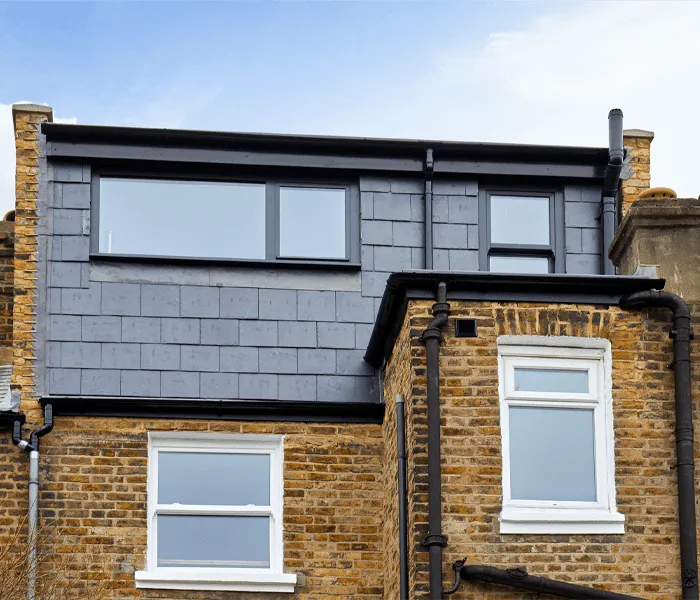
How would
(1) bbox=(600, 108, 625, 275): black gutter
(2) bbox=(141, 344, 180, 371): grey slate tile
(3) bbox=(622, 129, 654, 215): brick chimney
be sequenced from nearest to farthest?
(2) bbox=(141, 344, 180, 371): grey slate tile → (1) bbox=(600, 108, 625, 275): black gutter → (3) bbox=(622, 129, 654, 215): brick chimney

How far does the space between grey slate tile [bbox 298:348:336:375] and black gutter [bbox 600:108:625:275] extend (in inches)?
130

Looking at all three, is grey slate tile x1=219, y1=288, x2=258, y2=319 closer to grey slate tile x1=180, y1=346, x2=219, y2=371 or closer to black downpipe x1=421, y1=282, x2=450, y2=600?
grey slate tile x1=180, y1=346, x2=219, y2=371

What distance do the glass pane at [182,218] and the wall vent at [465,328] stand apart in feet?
12.6

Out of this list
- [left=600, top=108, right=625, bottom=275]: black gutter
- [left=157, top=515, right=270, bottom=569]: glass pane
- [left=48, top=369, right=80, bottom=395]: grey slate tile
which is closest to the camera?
[left=157, top=515, right=270, bottom=569]: glass pane

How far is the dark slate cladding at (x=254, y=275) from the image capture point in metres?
16.8

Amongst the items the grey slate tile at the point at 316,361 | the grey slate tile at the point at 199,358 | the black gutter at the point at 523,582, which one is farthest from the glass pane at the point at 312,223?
the black gutter at the point at 523,582

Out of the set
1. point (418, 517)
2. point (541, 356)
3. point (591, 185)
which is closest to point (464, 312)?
point (541, 356)

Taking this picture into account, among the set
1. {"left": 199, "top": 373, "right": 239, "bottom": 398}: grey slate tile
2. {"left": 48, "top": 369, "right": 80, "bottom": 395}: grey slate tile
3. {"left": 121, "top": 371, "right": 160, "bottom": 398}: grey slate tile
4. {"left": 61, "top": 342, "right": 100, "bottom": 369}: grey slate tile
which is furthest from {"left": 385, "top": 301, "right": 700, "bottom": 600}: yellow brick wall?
{"left": 48, "top": 369, "right": 80, "bottom": 395}: grey slate tile

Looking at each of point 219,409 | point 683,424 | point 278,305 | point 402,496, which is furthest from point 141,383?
point 683,424

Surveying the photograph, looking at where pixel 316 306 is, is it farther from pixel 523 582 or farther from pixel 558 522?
pixel 523 582

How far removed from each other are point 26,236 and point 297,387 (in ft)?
11.1

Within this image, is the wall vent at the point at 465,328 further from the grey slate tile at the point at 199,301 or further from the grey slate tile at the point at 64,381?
the grey slate tile at the point at 64,381

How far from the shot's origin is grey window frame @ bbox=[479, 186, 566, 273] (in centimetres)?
1797

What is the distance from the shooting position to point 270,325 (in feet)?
56.1
